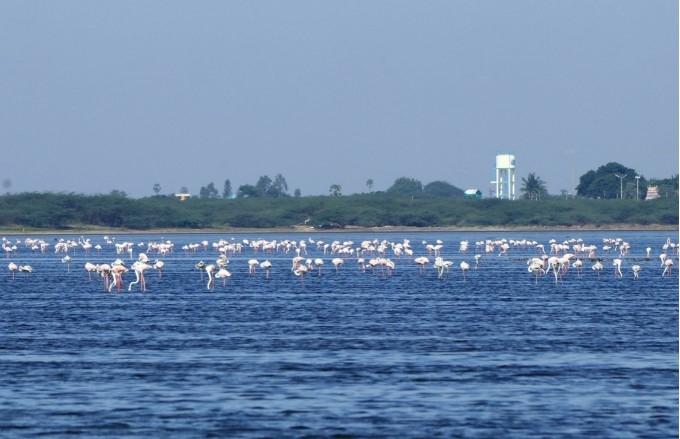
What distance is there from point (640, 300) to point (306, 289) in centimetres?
1371

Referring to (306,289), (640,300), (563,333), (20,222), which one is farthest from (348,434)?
(20,222)

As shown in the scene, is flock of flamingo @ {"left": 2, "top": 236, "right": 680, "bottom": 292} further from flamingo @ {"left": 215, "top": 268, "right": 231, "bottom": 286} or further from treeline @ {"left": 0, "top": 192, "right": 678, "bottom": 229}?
treeline @ {"left": 0, "top": 192, "right": 678, "bottom": 229}

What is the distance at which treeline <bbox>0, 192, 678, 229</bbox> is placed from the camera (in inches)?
7146

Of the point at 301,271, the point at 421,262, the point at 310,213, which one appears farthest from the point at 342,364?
the point at 310,213

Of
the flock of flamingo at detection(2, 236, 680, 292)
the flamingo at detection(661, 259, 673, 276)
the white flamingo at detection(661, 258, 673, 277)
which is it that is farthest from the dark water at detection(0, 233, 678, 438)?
the flamingo at detection(661, 259, 673, 276)

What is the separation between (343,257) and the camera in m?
92.9

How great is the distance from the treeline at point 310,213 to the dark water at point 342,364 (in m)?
128

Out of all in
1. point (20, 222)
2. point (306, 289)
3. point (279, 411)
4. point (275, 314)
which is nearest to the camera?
point (279, 411)

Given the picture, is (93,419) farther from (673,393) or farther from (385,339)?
(385,339)

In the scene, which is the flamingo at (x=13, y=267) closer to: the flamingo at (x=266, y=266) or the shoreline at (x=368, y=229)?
the flamingo at (x=266, y=266)

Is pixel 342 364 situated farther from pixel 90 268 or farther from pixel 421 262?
pixel 421 262

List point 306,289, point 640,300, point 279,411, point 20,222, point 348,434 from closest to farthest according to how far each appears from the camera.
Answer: point 348,434 → point 279,411 → point 640,300 → point 306,289 → point 20,222

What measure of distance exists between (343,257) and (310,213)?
97252 mm

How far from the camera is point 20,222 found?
587 ft
